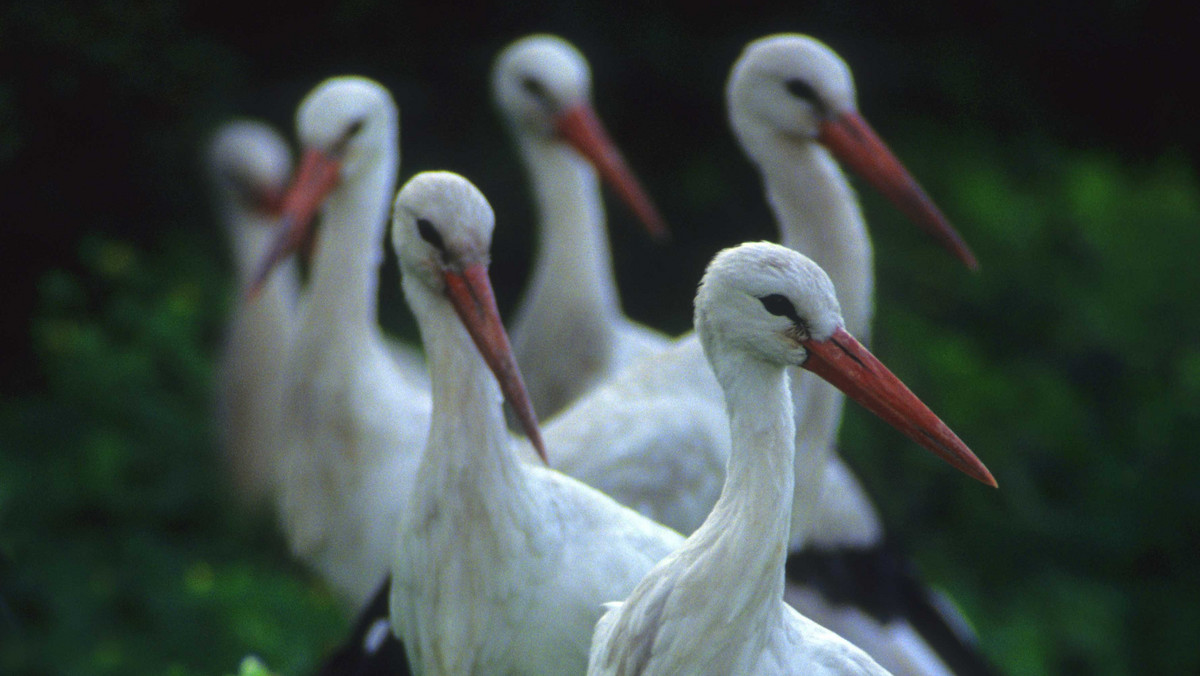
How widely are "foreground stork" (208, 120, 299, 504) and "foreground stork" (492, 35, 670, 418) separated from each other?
3.20 feet

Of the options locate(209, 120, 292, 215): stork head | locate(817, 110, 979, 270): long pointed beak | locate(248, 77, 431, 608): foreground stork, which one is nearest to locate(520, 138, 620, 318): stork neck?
locate(248, 77, 431, 608): foreground stork

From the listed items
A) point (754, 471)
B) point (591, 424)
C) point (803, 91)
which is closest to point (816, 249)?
point (803, 91)

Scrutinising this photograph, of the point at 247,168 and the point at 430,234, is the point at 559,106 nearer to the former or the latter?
the point at 247,168

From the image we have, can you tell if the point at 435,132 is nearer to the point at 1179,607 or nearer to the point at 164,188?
the point at 164,188

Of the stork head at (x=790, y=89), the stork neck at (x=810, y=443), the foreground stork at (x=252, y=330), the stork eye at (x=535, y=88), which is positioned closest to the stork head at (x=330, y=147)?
the stork eye at (x=535, y=88)

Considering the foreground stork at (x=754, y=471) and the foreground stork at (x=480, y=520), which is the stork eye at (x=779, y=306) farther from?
the foreground stork at (x=480, y=520)

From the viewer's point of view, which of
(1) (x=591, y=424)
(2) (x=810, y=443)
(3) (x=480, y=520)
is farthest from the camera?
(2) (x=810, y=443)

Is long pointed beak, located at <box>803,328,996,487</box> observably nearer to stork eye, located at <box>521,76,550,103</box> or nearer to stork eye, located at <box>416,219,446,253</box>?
stork eye, located at <box>416,219,446,253</box>

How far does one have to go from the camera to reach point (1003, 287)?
4750 mm

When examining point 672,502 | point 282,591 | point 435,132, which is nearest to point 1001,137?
point 435,132

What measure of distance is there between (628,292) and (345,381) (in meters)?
2.59

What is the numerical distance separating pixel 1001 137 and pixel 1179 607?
2.42 metres

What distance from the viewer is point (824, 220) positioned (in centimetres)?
242

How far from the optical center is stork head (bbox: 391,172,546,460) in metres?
1.85
